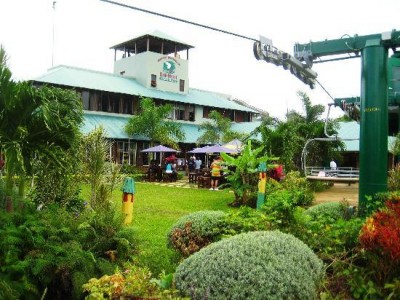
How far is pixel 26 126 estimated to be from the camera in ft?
17.4

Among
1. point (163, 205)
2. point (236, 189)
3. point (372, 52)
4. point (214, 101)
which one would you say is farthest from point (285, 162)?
point (214, 101)

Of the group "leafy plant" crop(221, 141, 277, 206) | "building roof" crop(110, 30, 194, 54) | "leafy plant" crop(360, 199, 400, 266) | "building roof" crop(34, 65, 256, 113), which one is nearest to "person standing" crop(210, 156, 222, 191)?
"leafy plant" crop(221, 141, 277, 206)

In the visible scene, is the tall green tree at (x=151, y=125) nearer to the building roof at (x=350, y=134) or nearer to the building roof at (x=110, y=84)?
the building roof at (x=110, y=84)

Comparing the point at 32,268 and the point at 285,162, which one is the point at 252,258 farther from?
the point at 285,162

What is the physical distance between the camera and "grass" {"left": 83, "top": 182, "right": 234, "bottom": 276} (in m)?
4.89

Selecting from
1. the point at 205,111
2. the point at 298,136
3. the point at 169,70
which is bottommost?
the point at 298,136

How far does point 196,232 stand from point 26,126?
8.26 ft

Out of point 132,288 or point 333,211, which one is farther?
point 333,211

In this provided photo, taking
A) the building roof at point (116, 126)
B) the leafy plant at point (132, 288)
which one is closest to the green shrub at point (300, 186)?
the leafy plant at point (132, 288)

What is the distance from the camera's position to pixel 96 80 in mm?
29469

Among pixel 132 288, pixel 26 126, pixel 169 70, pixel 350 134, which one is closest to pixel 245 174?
pixel 26 126

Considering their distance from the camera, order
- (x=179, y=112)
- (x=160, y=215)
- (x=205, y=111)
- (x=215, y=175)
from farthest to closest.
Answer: (x=205, y=111), (x=179, y=112), (x=215, y=175), (x=160, y=215)

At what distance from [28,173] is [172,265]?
2274 mm

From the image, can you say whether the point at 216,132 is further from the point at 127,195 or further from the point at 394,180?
the point at 127,195
